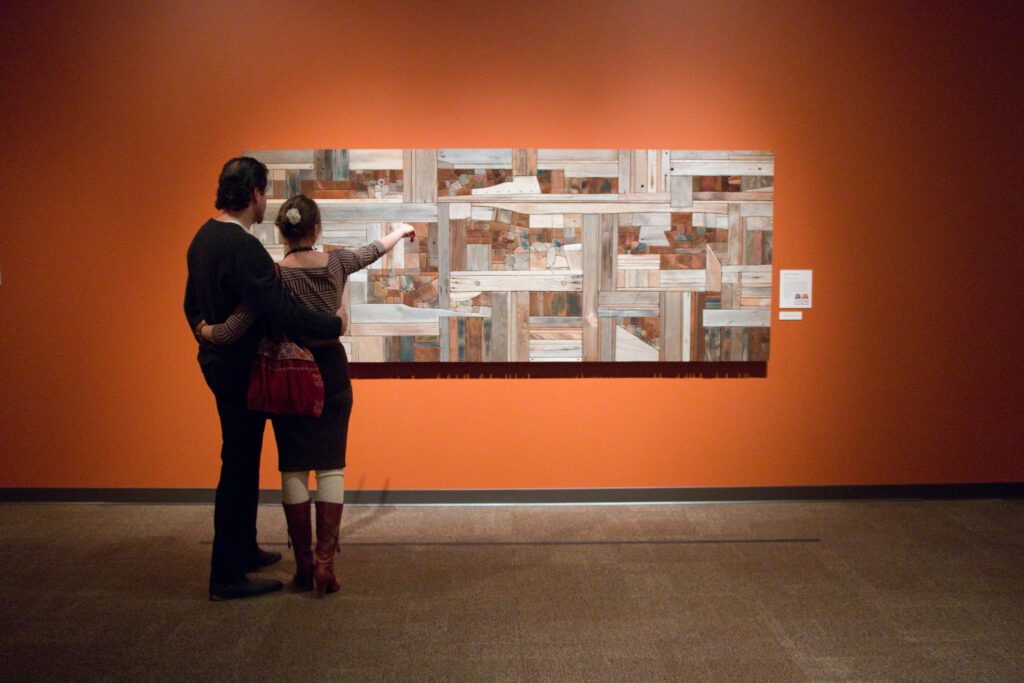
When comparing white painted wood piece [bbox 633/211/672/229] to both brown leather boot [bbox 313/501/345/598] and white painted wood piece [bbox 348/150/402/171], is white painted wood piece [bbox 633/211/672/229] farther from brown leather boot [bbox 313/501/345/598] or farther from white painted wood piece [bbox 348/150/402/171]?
brown leather boot [bbox 313/501/345/598]

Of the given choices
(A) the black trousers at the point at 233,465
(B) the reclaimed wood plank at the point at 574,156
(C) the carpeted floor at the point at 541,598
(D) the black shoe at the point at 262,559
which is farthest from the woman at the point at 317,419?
(B) the reclaimed wood plank at the point at 574,156

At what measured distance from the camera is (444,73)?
340 centimetres

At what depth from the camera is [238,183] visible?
7.71ft

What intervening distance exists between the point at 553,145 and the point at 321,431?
1.83 metres

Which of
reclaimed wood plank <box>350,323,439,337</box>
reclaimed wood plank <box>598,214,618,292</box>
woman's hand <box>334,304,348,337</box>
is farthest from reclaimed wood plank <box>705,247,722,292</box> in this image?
woman's hand <box>334,304,348,337</box>

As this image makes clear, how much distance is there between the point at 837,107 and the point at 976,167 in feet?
2.54

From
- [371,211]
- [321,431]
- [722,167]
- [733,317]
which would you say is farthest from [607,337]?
[321,431]

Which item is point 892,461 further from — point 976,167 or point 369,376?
point 369,376

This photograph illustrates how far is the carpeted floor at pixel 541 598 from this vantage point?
2.08 m

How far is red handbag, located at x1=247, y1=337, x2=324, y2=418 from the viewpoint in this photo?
7.55 ft

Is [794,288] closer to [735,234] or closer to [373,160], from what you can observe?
[735,234]

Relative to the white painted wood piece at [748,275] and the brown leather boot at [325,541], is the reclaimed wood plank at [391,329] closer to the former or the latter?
the brown leather boot at [325,541]

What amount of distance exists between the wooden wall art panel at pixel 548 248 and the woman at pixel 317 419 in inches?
36.2

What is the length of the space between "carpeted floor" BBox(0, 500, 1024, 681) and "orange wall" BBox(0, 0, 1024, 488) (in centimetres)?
36
